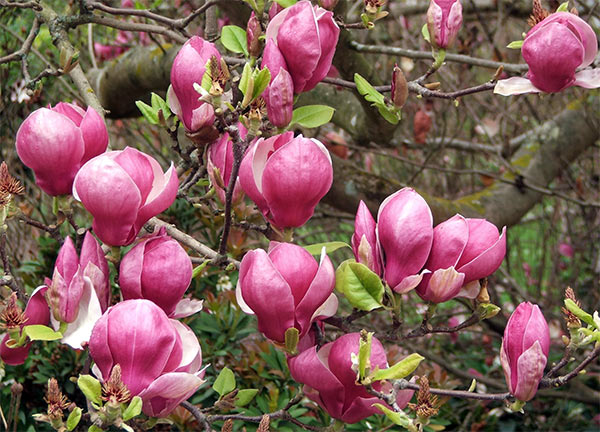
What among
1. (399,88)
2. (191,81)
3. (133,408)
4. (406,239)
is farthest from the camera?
(399,88)

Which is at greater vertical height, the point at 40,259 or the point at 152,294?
the point at 152,294

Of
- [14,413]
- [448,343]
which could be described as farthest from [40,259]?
[448,343]

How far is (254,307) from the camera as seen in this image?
618 mm

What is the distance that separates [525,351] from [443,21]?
0.43 meters

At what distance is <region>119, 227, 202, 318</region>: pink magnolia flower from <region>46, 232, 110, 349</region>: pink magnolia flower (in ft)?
0.09

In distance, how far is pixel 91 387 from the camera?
20.8 inches

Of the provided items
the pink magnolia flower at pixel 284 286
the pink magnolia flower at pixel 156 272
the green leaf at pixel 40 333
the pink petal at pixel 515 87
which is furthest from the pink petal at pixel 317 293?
the pink petal at pixel 515 87

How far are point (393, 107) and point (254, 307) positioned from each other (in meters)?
0.37

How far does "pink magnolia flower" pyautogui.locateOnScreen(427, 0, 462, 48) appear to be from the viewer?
0.84m

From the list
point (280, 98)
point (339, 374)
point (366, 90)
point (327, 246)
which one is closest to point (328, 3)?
point (366, 90)

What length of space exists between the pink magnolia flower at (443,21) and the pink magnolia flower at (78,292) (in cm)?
48

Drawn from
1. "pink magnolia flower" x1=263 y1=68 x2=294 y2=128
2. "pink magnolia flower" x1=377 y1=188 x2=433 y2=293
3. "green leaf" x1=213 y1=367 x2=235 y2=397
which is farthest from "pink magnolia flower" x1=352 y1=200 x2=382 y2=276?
"green leaf" x1=213 y1=367 x2=235 y2=397

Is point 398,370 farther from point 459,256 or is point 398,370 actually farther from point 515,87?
point 515,87

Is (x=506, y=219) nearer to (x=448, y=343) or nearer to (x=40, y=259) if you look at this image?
(x=448, y=343)
